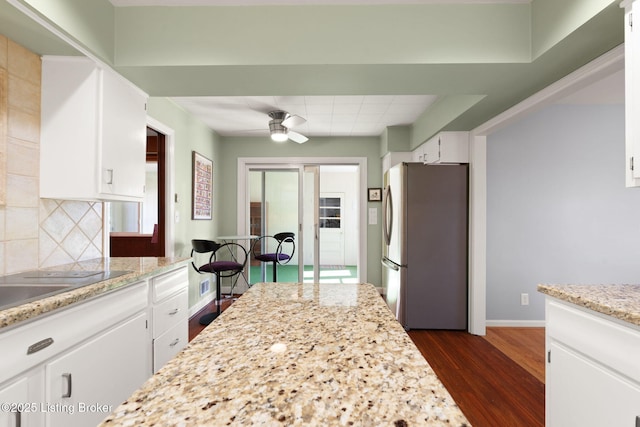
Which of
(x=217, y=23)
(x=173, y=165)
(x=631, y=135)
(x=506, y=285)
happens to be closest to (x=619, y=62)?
(x=631, y=135)

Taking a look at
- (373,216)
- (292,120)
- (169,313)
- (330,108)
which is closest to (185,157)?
(292,120)

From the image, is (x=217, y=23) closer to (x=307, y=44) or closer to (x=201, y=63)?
(x=201, y=63)

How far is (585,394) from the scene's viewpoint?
4.13 ft

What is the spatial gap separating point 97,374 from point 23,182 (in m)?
1.07

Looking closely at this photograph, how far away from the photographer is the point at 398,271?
3279 mm

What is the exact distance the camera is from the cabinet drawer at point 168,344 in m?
1.86

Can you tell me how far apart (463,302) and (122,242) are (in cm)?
450

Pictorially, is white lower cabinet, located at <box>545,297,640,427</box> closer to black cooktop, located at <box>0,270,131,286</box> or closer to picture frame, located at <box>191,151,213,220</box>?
black cooktop, located at <box>0,270,131,286</box>

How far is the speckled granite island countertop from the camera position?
0.48m

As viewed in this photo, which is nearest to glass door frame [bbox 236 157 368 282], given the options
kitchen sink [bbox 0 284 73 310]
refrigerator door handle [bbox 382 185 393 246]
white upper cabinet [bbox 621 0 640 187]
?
refrigerator door handle [bbox 382 185 393 246]

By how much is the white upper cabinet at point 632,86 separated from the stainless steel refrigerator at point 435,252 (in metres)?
1.95

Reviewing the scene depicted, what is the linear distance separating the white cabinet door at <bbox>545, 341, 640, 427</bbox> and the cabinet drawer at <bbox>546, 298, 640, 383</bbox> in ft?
0.13

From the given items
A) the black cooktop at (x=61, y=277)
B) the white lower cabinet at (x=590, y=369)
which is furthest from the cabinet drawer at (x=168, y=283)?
the white lower cabinet at (x=590, y=369)

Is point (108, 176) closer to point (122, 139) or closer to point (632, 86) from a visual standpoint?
point (122, 139)
